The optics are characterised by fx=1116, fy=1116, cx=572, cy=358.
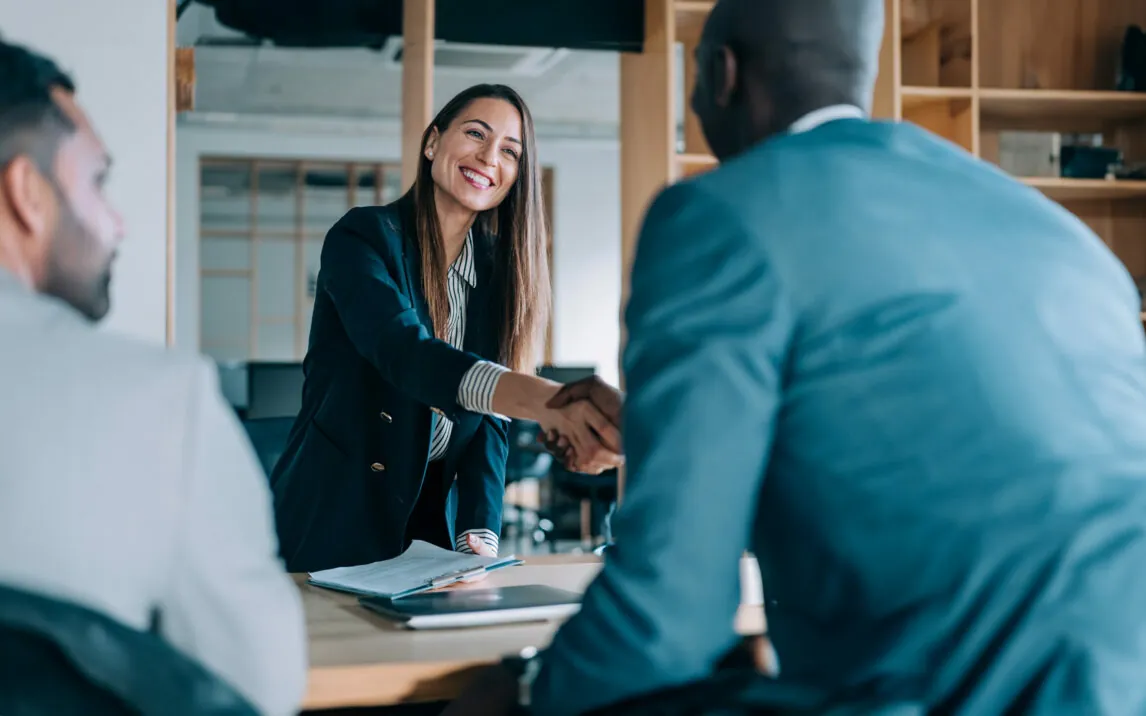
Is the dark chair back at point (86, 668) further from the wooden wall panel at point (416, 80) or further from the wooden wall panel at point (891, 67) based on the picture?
the wooden wall panel at point (891, 67)

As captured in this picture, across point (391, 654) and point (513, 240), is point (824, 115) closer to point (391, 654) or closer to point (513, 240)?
point (391, 654)

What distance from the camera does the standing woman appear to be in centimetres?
181

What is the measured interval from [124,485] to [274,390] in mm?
4576

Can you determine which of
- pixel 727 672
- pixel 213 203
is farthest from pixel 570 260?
pixel 727 672

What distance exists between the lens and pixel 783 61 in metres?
1.10

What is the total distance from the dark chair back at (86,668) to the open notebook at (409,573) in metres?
0.71

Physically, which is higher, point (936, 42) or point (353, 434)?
→ point (936, 42)

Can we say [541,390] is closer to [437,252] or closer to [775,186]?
[437,252]

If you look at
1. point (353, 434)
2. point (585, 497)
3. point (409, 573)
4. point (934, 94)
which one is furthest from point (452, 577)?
point (585, 497)

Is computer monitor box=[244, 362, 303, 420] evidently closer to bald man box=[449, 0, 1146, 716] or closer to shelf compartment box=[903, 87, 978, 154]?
shelf compartment box=[903, 87, 978, 154]

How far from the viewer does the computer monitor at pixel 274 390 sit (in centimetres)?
521

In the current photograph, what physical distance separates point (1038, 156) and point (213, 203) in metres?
10.2

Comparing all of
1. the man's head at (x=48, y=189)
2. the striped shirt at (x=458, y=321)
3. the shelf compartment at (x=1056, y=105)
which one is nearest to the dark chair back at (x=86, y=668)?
the man's head at (x=48, y=189)

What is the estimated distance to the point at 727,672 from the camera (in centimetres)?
99
